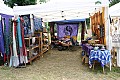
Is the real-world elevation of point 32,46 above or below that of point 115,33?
below

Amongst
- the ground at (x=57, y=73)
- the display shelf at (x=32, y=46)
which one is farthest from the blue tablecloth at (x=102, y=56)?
the display shelf at (x=32, y=46)

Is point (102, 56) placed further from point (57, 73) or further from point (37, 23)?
point (37, 23)

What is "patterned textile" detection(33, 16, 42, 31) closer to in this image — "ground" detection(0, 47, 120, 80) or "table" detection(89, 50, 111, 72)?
"ground" detection(0, 47, 120, 80)

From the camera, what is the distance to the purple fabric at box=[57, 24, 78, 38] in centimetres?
1250

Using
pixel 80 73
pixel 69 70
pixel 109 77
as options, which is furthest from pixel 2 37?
pixel 109 77

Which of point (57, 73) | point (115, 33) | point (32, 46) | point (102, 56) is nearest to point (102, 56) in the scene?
point (102, 56)

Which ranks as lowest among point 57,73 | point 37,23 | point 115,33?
point 57,73

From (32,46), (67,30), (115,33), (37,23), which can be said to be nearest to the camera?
(115,33)

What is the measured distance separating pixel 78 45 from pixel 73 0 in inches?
269

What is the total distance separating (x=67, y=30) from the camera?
1249cm

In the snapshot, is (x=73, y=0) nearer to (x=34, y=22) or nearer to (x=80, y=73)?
(x=80, y=73)

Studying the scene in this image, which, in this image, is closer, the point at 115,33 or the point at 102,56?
the point at 102,56

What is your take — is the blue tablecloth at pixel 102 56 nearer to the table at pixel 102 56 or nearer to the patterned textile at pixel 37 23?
the table at pixel 102 56

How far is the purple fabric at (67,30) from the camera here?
1250 cm
